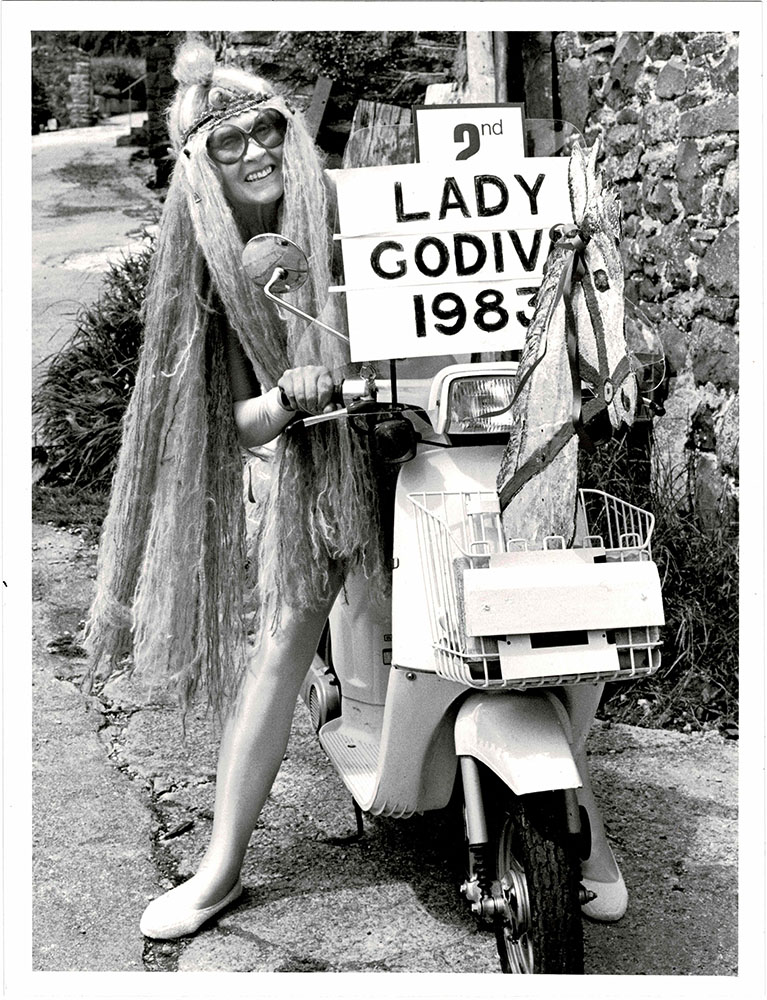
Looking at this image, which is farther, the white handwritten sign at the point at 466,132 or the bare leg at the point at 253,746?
the bare leg at the point at 253,746

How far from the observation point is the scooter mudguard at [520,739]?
1999mm

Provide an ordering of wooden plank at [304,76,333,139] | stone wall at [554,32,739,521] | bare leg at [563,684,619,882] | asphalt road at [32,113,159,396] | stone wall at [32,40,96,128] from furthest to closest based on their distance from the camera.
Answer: stone wall at [32,40,96,128] < asphalt road at [32,113,159,396] < wooden plank at [304,76,333,139] < stone wall at [554,32,739,521] < bare leg at [563,684,619,882]

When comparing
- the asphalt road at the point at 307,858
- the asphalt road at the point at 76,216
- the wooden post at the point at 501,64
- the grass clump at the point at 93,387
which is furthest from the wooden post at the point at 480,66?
the asphalt road at the point at 307,858

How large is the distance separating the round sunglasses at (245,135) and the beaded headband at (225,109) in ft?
0.06

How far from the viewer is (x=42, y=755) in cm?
329

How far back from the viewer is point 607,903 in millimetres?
2572

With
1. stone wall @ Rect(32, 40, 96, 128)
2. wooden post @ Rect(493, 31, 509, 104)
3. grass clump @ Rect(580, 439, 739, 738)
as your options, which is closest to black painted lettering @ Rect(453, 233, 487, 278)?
grass clump @ Rect(580, 439, 739, 738)

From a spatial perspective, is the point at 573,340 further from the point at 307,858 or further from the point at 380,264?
the point at 307,858

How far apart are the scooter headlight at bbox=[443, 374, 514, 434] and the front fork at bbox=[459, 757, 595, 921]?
0.62 meters

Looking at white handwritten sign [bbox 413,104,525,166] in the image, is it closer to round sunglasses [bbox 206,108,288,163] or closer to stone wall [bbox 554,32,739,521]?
round sunglasses [bbox 206,108,288,163]

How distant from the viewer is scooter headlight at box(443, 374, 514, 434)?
2.20m

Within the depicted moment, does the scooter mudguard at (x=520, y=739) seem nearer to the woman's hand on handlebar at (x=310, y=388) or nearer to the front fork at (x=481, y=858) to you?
the front fork at (x=481, y=858)

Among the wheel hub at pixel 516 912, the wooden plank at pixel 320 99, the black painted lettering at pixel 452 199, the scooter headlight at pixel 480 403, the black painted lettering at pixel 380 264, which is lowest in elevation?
the wheel hub at pixel 516 912

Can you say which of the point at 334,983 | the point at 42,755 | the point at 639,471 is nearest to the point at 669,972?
the point at 334,983
